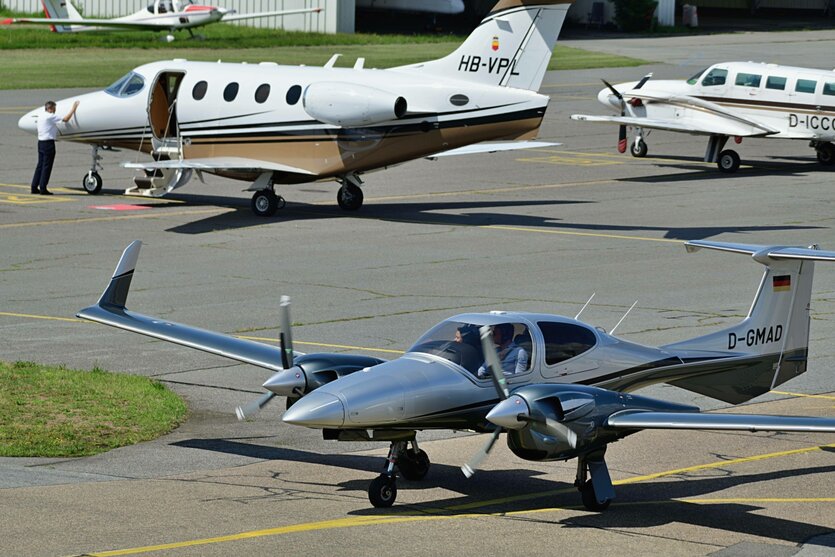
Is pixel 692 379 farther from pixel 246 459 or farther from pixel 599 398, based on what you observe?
pixel 246 459

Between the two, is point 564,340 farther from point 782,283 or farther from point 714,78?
point 714,78

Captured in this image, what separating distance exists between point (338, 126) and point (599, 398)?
66.5 feet

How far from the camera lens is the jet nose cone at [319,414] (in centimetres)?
1245

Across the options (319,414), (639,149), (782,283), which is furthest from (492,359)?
(639,149)

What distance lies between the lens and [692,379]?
1505 cm

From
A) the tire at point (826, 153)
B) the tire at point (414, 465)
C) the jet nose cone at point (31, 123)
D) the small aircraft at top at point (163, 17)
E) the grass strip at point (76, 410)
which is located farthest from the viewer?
the small aircraft at top at point (163, 17)

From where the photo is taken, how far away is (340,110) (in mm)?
32000

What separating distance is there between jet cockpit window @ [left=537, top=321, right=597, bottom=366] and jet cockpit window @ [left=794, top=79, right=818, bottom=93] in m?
29.1

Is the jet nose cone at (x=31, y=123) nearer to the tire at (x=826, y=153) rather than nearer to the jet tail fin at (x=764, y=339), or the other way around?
the tire at (x=826, y=153)

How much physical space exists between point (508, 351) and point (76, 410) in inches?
242

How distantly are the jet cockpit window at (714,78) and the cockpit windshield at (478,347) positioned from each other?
30700 millimetres

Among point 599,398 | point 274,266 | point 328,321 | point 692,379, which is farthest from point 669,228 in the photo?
point 599,398

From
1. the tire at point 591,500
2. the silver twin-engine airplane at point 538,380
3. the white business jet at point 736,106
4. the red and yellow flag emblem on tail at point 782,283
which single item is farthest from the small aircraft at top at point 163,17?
the tire at point 591,500

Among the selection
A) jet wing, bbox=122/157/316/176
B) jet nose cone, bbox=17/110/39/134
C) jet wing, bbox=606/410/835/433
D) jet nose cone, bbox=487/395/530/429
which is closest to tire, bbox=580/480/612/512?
jet wing, bbox=606/410/835/433
